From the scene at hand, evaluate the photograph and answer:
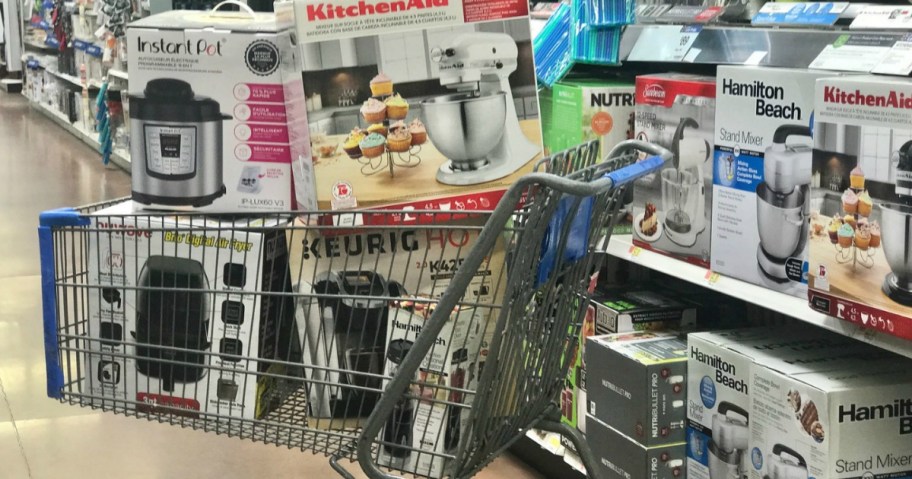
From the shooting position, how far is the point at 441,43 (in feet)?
6.73

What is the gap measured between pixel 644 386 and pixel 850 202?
2.24 ft

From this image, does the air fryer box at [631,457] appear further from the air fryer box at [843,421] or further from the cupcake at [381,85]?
the cupcake at [381,85]

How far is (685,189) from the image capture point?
2.26 metres

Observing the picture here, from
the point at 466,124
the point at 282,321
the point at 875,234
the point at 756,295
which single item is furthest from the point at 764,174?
A: the point at 282,321

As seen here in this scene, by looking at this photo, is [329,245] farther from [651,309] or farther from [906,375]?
[906,375]

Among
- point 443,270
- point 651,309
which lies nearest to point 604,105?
point 651,309

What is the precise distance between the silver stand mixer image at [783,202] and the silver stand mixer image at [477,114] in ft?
1.52

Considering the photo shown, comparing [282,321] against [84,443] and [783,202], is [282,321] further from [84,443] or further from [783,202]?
[84,443]

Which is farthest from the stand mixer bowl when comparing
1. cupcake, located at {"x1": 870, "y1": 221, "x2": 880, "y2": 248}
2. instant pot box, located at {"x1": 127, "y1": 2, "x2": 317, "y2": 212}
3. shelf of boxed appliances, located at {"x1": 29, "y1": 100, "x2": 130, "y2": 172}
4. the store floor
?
shelf of boxed appliances, located at {"x1": 29, "y1": 100, "x2": 130, "y2": 172}

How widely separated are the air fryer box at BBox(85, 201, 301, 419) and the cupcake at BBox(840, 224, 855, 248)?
0.99 meters

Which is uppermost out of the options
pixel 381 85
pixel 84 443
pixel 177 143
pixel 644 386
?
pixel 381 85

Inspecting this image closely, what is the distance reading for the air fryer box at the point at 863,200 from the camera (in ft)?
5.37

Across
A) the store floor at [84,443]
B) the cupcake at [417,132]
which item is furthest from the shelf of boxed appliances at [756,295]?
the store floor at [84,443]

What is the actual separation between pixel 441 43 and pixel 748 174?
647mm
